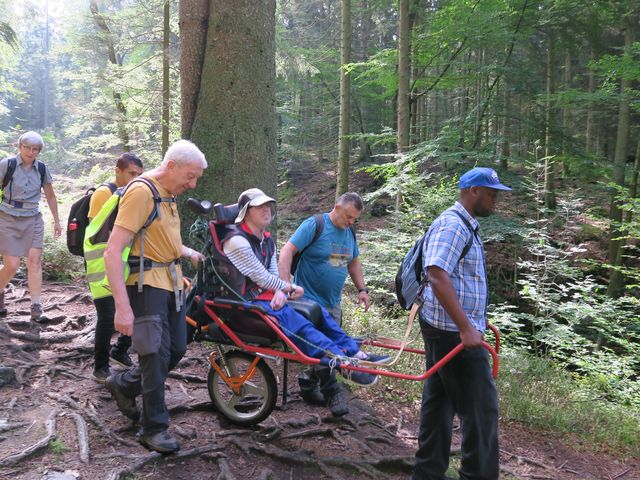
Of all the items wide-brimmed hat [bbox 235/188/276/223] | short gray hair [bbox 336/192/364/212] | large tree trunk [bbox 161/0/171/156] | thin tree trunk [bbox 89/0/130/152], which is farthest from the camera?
thin tree trunk [bbox 89/0/130/152]

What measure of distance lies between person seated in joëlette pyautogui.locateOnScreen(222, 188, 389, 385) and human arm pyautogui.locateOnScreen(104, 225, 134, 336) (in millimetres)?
941

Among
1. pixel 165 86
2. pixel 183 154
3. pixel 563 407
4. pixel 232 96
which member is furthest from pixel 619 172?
pixel 183 154

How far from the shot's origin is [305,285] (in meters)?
4.74

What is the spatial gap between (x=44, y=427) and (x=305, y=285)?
247 cm

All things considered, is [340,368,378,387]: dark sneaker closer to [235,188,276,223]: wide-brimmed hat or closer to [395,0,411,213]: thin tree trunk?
[235,188,276,223]: wide-brimmed hat

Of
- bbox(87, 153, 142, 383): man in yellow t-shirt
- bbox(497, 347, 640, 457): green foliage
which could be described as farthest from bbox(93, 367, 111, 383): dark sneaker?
bbox(497, 347, 640, 457): green foliage

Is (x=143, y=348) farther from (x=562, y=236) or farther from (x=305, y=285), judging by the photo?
(x=562, y=236)

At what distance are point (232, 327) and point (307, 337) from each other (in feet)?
2.18

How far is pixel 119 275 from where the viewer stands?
3055 millimetres

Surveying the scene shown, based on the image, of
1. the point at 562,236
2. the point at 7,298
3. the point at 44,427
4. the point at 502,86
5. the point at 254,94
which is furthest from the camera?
the point at 562,236

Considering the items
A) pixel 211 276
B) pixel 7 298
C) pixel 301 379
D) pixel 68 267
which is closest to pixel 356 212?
pixel 211 276

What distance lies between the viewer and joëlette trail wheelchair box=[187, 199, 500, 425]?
3752 mm

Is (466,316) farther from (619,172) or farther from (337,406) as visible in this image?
(619,172)

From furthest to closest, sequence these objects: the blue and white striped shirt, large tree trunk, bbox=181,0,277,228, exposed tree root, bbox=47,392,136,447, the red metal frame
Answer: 1. large tree trunk, bbox=181,0,277,228
2. exposed tree root, bbox=47,392,136,447
3. the red metal frame
4. the blue and white striped shirt
